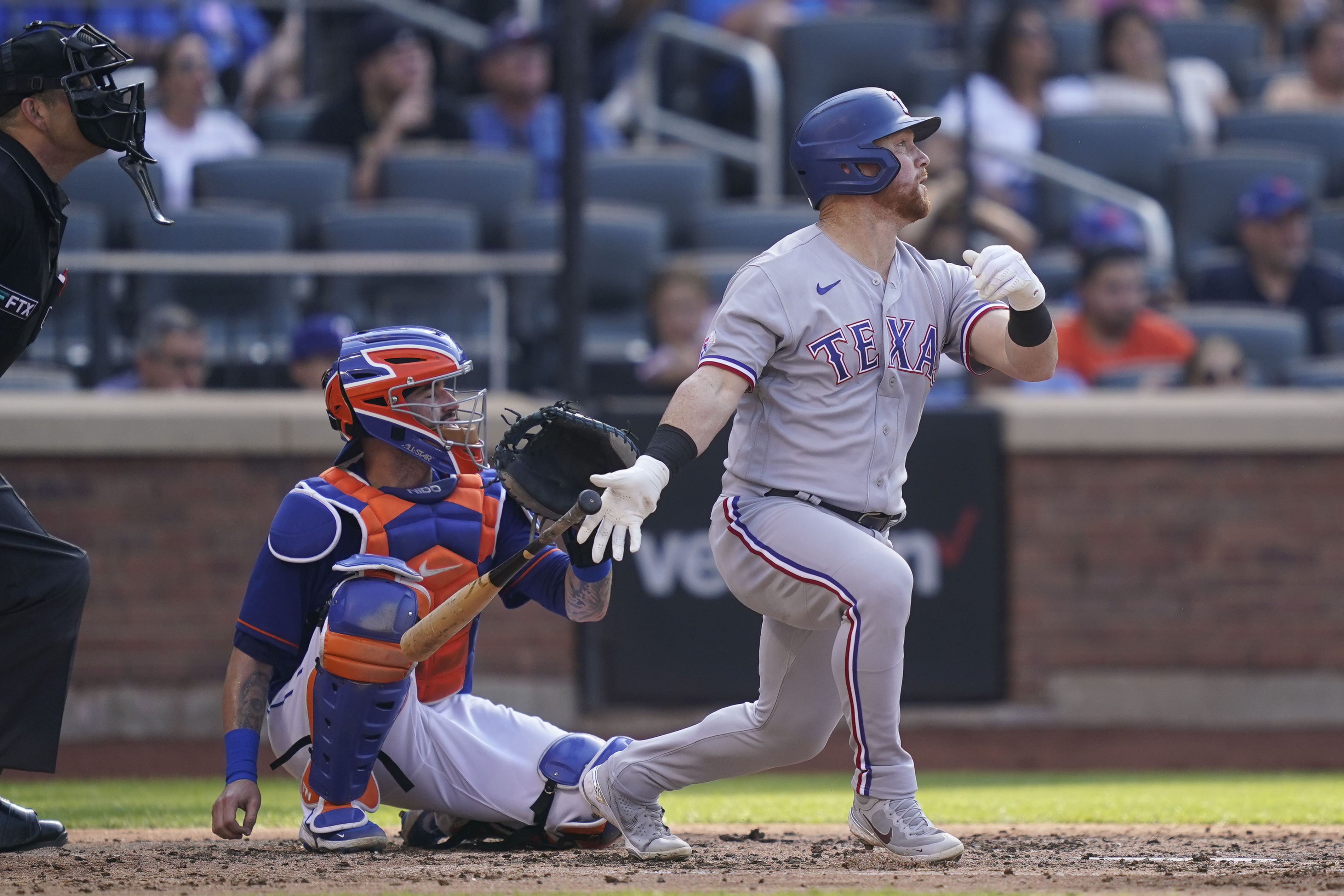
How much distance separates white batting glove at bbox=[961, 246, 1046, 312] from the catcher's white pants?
1538 mm

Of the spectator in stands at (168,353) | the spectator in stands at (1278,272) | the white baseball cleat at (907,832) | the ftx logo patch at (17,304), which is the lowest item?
the white baseball cleat at (907,832)

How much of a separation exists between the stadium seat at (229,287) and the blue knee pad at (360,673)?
4433 mm

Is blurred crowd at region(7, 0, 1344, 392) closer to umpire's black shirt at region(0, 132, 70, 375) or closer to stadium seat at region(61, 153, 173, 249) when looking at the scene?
stadium seat at region(61, 153, 173, 249)

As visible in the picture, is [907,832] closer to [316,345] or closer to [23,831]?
[23,831]

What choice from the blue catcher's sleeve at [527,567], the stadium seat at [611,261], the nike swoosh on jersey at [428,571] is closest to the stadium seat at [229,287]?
the stadium seat at [611,261]

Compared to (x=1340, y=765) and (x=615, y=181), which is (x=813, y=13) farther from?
(x=1340, y=765)

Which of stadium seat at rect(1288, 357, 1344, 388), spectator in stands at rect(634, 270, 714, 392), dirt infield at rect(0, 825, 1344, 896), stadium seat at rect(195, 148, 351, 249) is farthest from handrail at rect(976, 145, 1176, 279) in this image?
dirt infield at rect(0, 825, 1344, 896)

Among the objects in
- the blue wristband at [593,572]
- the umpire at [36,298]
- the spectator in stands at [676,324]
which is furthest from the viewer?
the spectator in stands at [676,324]

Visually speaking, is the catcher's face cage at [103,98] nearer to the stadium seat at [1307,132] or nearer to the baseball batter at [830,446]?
the baseball batter at [830,446]

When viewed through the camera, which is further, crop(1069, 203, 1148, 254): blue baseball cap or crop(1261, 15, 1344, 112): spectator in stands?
crop(1261, 15, 1344, 112): spectator in stands

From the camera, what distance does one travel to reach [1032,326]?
159 inches

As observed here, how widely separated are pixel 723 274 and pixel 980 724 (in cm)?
251

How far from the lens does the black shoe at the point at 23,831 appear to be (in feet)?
13.9

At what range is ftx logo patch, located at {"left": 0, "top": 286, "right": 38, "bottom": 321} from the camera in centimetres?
413
